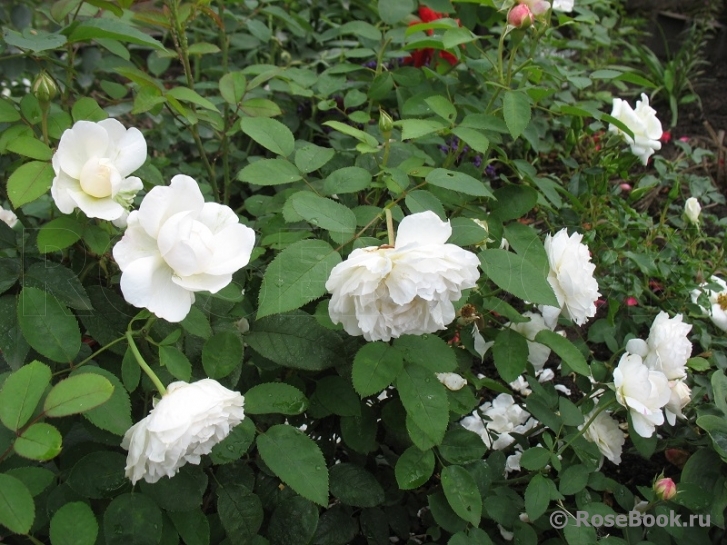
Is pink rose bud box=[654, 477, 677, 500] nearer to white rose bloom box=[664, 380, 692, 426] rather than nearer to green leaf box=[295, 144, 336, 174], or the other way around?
white rose bloom box=[664, 380, 692, 426]

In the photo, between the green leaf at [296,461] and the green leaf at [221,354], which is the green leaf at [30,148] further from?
the green leaf at [296,461]

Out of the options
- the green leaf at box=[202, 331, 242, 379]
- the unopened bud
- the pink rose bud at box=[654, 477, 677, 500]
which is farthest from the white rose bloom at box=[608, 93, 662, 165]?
the unopened bud

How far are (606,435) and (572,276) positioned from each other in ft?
1.12

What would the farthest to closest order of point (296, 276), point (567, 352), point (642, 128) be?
point (642, 128) → point (567, 352) → point (296, 276)

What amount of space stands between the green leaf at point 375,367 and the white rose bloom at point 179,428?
0.17 meters

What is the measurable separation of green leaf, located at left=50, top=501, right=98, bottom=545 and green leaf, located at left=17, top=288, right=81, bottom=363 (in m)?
0.17

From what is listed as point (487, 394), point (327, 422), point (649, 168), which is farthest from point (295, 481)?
point (649, 168)

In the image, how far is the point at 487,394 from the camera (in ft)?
5.26

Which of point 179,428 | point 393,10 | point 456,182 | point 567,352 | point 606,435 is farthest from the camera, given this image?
point 393,10

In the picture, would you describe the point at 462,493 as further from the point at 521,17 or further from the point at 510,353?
the point at 521,17

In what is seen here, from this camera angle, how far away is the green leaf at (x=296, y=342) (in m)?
0.89

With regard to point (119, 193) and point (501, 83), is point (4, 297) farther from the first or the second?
point (501, 83)

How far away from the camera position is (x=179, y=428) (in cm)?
68

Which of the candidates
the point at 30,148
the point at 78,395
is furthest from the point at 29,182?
the point at 78,395
